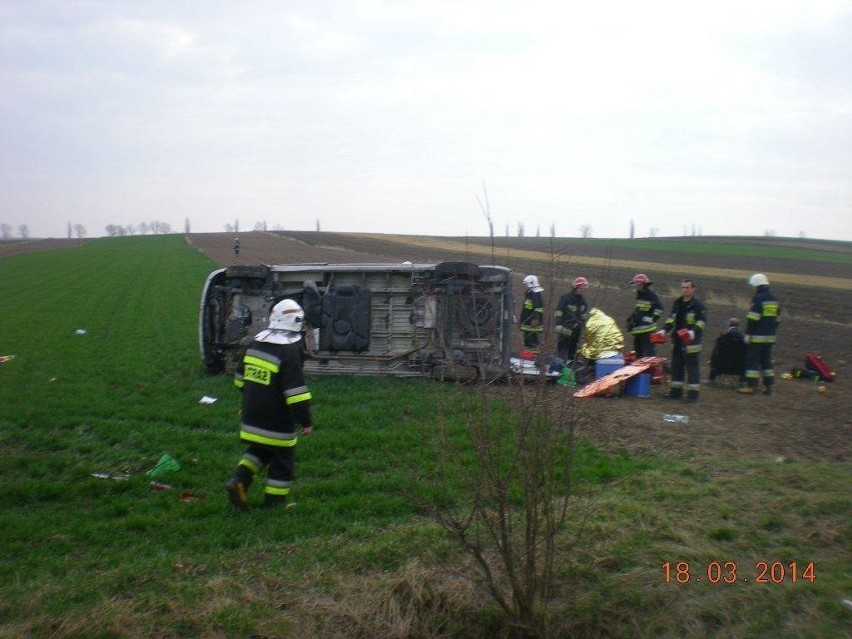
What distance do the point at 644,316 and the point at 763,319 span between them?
172 cm

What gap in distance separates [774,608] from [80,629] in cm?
408

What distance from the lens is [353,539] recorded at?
19.4 ft

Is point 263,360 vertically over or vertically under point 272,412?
over

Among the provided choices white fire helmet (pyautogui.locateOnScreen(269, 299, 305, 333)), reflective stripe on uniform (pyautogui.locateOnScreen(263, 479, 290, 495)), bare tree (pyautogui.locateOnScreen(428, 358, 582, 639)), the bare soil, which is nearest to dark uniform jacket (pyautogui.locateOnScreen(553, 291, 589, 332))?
the bare soil

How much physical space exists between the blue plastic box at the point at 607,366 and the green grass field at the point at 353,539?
334 cm

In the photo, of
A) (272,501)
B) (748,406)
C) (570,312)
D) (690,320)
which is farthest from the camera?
(570,312)

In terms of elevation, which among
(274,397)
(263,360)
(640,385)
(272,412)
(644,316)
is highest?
(263,360)

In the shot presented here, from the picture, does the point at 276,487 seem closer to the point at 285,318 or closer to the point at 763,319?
the point at 285,318

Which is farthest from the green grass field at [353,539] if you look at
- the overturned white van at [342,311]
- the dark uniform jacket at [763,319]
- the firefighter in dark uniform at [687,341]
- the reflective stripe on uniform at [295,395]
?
the dark uniform jacket at [763,319]

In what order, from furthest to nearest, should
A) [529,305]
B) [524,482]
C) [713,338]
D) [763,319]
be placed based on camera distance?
[713,338] < [529,305] < [763,319] < [524,482]

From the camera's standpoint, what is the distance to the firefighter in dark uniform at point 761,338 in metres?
11.5

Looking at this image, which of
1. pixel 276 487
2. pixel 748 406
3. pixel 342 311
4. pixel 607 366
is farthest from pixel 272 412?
pixel 748 406
